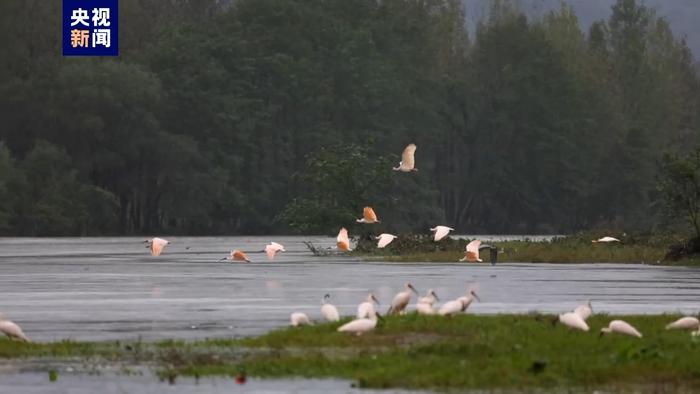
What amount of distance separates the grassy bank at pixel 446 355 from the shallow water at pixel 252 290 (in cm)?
205

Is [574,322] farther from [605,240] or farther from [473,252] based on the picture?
[605,240]

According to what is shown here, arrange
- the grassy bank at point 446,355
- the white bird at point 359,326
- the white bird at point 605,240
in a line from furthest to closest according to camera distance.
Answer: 1. the white bird at point 605,240
2. the white bird at point 359,326
3. the grassy bank at point 446,355

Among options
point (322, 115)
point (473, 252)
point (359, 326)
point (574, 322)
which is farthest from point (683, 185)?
point (322, 115)

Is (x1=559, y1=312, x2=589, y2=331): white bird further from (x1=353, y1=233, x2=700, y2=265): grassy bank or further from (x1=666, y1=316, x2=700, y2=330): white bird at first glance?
(x1=353, y1=233, x2=700, y2=265): grassy bank

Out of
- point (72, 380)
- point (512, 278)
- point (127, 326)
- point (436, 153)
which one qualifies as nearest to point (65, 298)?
point (127, 326)

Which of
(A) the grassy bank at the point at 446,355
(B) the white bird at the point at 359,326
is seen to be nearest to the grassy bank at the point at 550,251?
(A) the grassy bank at the point at 446,355

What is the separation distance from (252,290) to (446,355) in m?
16.5

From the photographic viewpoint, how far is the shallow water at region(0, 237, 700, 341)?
2656 centimetres

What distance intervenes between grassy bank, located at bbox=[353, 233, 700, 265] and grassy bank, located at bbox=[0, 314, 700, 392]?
29531 millimetres

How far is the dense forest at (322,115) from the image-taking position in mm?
115875

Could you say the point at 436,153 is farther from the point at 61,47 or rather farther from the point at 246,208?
the point at 61,47

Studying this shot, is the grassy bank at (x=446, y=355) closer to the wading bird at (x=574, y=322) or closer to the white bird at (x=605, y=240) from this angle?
the wading bird at (x=574, y=322)

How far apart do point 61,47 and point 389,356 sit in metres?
105

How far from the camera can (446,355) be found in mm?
20031
